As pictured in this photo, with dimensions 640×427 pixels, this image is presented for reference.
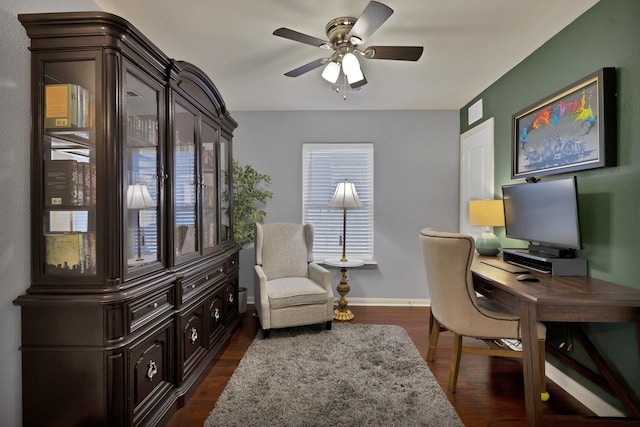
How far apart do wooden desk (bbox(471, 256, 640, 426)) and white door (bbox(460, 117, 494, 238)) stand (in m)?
1.71

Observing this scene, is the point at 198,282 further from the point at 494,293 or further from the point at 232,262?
the point at 494,293

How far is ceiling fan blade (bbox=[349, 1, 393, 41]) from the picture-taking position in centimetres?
159

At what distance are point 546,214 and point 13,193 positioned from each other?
3.05m

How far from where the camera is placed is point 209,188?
274 cm

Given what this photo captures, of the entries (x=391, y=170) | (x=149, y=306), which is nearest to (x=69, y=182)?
(x=149, y=306)

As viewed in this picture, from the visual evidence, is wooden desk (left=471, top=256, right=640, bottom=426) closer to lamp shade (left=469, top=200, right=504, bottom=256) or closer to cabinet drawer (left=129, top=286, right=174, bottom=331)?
lamp shade (left=469, top=200, right=504, bottom=256)

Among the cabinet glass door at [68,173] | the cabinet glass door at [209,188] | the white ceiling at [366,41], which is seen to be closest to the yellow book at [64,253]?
the cabinet glass door at [68,173]

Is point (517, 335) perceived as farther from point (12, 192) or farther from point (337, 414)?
point (12, 192)

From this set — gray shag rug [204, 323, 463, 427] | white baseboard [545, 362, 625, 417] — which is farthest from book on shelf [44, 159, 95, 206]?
white baseboard [545, 362, 625, 417]

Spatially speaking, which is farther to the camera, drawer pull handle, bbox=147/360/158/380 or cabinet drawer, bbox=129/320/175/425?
drawer pull handle, bbox=147/360/158/380

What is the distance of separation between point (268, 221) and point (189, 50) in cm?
216

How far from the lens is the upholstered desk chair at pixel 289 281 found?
302 centimetres

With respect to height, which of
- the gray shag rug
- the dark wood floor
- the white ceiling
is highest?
the white ceiling

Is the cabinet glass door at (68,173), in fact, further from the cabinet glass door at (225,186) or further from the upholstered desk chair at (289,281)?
the upholstered desk chair at (289,281)
